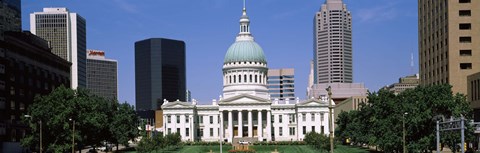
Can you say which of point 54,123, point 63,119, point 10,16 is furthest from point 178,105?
point 54,123

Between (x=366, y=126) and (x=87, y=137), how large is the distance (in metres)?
48.7

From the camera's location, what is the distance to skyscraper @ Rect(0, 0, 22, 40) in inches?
4432

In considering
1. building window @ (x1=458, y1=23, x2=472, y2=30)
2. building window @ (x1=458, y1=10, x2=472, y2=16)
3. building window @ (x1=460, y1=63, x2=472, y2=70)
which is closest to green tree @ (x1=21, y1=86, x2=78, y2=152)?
building window @ (x1=460, y1=63, x2=472, y2=70)

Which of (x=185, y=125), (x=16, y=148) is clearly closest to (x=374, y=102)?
(x=16, y=148)

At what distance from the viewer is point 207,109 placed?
196875 mm

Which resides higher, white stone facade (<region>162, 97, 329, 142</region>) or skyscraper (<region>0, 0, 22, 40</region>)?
skyscraper (<region>0, 0, 22, 40</region>)

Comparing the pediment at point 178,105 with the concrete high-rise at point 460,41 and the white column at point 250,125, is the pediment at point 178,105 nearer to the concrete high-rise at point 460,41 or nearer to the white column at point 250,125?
the white column at point 250,125

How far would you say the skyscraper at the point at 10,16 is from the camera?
369 feet

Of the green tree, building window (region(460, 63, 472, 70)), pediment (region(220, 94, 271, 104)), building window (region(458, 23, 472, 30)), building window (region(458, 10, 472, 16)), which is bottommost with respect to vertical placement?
the green tree

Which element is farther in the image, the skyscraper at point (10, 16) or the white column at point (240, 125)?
the white column at point (240, 125)

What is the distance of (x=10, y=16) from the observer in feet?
389

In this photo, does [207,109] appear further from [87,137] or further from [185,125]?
[87,137]

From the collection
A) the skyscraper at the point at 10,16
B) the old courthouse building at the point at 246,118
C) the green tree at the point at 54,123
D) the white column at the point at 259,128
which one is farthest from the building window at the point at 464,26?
the white column at the point at 259,128

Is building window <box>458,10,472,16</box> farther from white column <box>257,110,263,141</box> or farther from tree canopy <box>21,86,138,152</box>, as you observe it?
white column <box>257,110,263,141</box>
